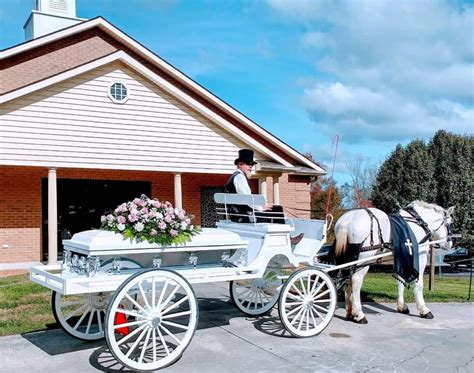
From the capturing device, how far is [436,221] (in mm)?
8164

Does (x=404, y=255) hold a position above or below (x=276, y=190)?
below

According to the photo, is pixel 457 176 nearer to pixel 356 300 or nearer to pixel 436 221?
pixel 436 221

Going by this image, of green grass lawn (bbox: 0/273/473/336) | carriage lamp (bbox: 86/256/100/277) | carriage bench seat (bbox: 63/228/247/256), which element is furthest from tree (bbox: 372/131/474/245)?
carriage lamp (bbox: 86/256/100/277)

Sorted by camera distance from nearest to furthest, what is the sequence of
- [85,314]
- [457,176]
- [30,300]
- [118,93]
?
[85,314]
[30,300]
[118,93]
[457,176]

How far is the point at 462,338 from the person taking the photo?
21.3ft

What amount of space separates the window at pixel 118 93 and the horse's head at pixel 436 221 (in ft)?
26.7

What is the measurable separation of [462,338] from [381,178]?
1799cm

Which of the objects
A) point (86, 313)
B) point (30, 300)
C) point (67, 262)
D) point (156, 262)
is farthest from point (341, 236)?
point (30, 300)

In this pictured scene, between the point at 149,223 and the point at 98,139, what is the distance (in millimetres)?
7856

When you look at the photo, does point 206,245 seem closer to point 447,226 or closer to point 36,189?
point 447,226

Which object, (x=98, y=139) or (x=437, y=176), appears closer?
(x=98, y=139)

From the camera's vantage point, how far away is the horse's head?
8133 mm

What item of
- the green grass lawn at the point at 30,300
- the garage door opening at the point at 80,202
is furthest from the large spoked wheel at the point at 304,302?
A: the garage door opening at the point at 80,202

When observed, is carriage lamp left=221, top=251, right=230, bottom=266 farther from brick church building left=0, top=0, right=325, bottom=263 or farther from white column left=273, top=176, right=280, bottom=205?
white column left=273, top=176, right=280, bottom=205
